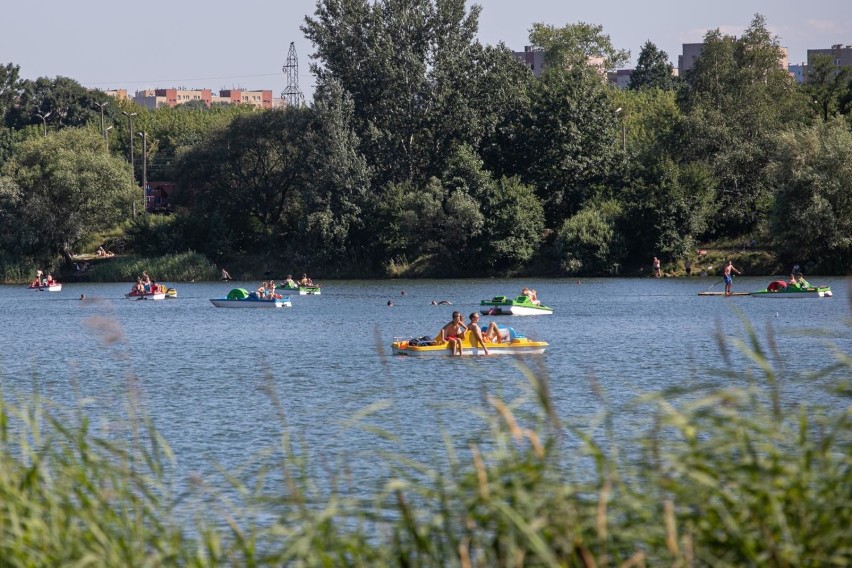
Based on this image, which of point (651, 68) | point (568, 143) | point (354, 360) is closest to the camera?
point (354, 360)

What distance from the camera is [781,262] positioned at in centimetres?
6912

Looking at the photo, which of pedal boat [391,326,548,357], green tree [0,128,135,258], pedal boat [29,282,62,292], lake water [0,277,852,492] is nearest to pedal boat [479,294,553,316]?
lake water [0,277,852,492]

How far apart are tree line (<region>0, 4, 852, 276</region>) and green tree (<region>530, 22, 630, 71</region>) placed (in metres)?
24.2

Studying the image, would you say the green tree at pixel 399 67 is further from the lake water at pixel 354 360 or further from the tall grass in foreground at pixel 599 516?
the tall grass in foreground at pixel 599 516

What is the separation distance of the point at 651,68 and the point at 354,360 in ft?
371

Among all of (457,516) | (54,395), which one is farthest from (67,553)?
(54,395)

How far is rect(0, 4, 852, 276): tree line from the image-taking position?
2840 inches

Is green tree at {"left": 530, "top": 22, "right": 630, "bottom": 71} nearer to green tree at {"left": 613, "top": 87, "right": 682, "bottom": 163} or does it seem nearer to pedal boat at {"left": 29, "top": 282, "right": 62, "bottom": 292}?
green tree at {"left": 613, "top": 87, "right": 682, "bottom": 163}

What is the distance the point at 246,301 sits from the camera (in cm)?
5531

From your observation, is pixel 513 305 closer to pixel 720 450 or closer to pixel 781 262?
pixel 781 262

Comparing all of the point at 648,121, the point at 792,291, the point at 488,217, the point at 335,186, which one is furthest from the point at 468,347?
the point at 648,121

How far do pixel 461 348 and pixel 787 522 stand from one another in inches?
925

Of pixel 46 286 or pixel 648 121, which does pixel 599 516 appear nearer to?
pixel 46 286

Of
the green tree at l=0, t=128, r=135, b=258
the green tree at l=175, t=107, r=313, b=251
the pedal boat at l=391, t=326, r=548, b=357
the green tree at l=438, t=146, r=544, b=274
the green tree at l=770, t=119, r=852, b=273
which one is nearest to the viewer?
the pedal boat at l=391, t=326, r=548, b=357
